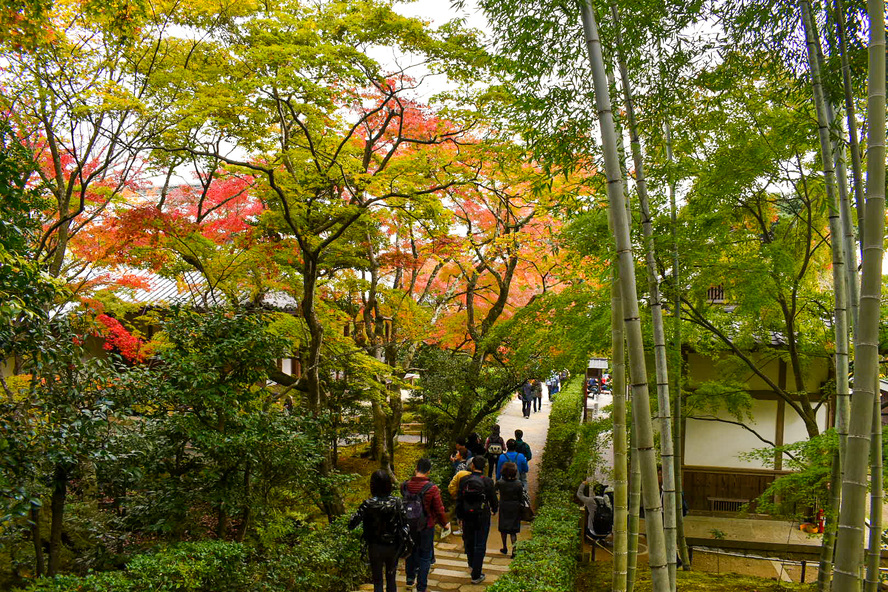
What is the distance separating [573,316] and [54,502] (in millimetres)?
5513

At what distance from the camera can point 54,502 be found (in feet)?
16.7

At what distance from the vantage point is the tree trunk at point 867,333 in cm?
253

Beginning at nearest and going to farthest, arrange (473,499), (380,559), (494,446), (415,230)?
(380,559) → (473,499) → (494,446) → (415,230)

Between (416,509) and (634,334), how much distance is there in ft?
11.1

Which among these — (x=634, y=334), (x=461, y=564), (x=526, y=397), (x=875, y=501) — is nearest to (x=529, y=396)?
(x=526, y=397)

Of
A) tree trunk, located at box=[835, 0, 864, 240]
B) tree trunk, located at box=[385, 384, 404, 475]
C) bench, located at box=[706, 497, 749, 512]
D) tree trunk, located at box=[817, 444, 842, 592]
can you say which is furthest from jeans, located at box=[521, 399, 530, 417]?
tree trunk, located at box=[835, 0, 864, 240]

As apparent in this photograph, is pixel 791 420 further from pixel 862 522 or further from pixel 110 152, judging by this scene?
pixel 110 152

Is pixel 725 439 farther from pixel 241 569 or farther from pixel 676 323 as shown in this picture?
pixel 241 569

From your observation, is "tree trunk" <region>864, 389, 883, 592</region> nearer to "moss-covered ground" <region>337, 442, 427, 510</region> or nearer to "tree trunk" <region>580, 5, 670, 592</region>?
"tree trunk" <region>580, 5, 670, 592</region>

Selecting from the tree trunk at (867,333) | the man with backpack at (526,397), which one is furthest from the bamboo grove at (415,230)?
the man with backpack at (526,397)

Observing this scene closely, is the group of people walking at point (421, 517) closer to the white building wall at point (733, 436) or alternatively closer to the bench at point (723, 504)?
the white building wall at point (733, 436)

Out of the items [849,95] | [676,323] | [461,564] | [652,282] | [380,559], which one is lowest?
[461,564]

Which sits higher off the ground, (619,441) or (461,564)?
(619,441)

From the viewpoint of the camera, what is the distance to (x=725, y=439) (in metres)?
11.8
